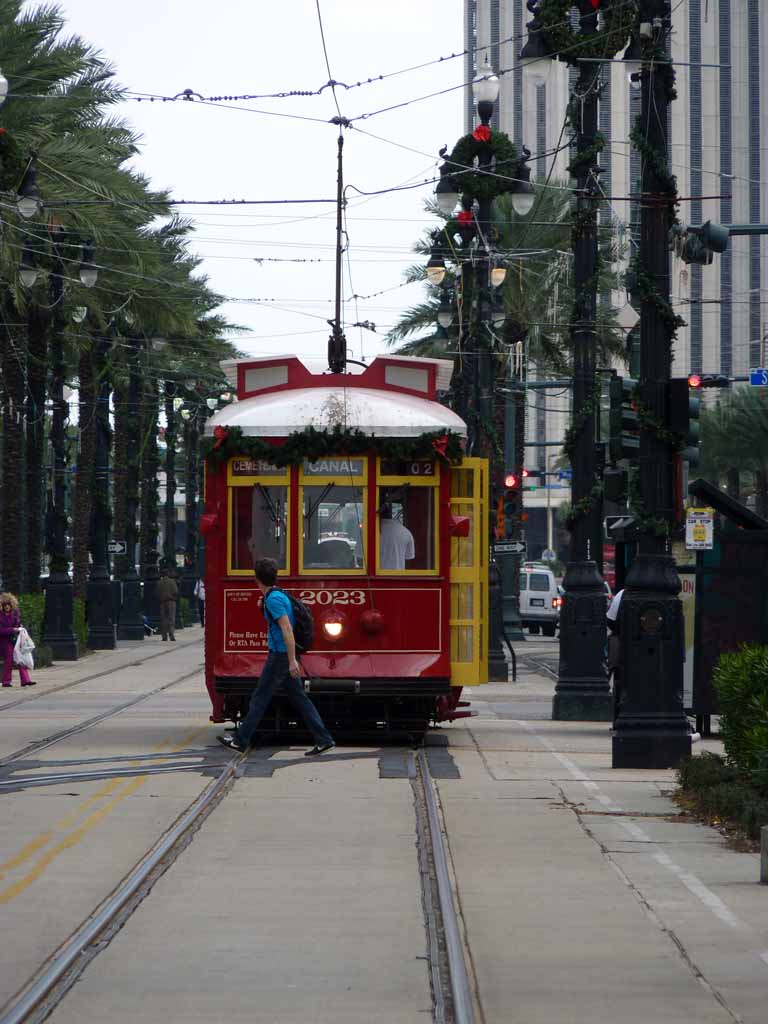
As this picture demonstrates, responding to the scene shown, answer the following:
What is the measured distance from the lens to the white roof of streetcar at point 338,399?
672 inches

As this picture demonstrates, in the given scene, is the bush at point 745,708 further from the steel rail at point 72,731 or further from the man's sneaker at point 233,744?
the steel rail at point 72,731

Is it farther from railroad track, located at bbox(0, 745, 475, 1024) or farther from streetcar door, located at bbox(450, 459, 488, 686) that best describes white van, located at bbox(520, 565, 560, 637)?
railroad track, located at bbox(0, 745, 475, 1024)

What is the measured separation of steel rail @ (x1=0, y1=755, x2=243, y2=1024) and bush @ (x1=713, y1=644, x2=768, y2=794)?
148 inches

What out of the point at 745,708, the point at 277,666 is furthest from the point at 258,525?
the point at 745,708

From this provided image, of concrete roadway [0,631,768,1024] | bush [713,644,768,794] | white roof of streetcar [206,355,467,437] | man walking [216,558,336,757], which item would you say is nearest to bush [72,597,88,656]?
white roof of streetcar [206,355,467,437]

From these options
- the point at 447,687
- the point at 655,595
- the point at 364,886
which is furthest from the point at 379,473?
the point at 364,886

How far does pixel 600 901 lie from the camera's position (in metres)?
9.16

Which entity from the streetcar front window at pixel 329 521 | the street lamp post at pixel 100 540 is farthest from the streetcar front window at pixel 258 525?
the street lamp post at pixel 100 540

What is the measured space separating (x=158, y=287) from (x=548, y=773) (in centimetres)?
2473

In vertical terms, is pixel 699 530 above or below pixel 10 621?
above

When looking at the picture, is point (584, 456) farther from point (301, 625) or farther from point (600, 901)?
point (600, 901)

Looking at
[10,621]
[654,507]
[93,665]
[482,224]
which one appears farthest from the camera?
[93,665]

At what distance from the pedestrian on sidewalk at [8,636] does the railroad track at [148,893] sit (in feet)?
53.5

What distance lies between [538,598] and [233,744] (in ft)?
130
